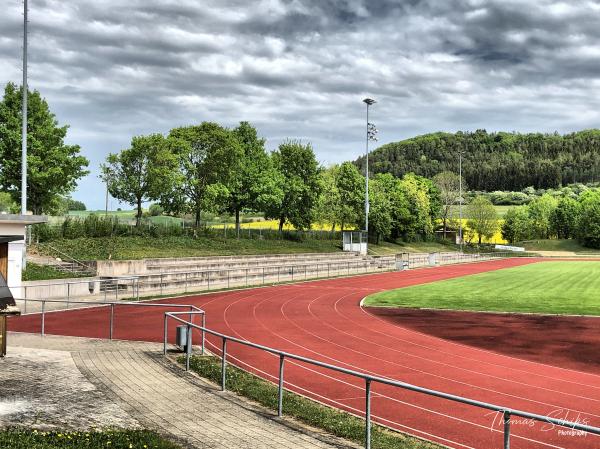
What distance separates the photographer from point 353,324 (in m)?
23.0

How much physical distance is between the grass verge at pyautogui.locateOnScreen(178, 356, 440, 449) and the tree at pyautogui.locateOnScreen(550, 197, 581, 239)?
5136 inches

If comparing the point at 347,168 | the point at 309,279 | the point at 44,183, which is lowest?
the point at 309,279

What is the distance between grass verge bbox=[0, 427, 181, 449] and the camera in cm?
802

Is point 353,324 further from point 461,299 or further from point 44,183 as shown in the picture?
point 44,183

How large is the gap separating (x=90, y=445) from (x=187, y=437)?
1.51 meters

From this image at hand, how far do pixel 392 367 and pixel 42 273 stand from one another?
79.0 ft

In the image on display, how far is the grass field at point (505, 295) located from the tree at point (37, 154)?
24.1 metres

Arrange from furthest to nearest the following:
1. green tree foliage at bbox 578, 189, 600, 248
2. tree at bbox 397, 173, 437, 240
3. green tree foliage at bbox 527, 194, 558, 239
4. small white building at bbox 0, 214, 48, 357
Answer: green tree foliage at bbox 527, 194, 558, 239
green tree foliage at bbox 578, 189, 600, 248
tree at bbox 397, 173, 437, 240
small white building at bbox 0, 214, 48, 357

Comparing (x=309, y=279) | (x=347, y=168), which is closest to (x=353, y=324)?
(x=309, y=279)

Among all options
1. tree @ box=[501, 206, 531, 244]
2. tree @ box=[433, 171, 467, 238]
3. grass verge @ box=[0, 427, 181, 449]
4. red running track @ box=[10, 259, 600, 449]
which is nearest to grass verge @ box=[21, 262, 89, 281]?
red running track @ box=[10, 259, 600, 449]
